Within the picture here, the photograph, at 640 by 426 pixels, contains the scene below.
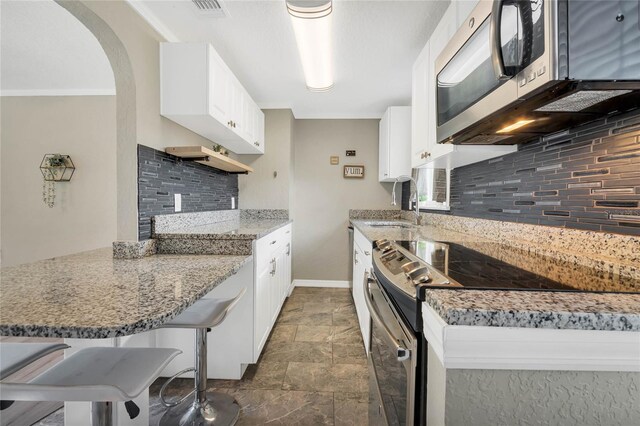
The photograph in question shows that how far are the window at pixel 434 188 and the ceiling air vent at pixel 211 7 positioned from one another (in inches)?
81.3

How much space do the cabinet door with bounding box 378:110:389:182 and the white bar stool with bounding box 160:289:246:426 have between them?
2.54m

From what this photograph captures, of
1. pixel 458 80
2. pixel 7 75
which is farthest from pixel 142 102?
pixel 7 75

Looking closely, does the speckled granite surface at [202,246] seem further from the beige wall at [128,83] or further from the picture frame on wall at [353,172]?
the picture frame on wall at [353,172]

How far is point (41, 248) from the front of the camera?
3.26 m

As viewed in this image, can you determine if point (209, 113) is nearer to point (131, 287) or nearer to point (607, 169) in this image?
point (131, 287)

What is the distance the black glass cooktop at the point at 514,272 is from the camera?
71 centimetres

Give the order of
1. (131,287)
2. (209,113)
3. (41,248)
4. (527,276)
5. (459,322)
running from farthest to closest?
(41,248)
(209,113)
(131,287)
(527,276)
(459,322)

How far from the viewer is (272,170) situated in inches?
Result: 144

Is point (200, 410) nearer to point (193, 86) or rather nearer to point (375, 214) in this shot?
point (193, 86)

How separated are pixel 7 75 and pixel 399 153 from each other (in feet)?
13.6

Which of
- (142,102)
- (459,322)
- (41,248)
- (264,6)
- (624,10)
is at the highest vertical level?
(264,6)

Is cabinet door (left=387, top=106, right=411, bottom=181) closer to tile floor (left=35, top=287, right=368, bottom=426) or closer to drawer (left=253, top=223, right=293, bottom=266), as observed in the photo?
drawer (left=253, top=223, right=293, bottom=266)

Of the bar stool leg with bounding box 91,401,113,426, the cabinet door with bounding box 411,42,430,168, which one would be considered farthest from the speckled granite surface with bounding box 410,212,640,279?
the bar stool leg with bounding box 91,401,113,426

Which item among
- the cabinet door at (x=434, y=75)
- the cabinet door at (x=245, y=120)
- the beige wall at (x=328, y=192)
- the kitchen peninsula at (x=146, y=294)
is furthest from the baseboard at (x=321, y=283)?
the cabinet door at (x=434, y=75)
